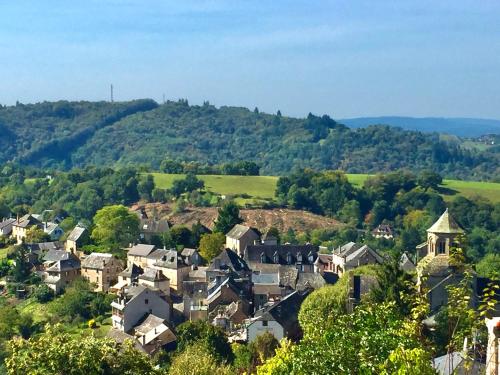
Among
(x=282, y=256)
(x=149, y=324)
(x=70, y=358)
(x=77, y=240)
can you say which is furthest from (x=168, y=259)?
(x=70, y=358)

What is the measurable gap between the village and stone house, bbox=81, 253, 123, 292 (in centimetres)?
8

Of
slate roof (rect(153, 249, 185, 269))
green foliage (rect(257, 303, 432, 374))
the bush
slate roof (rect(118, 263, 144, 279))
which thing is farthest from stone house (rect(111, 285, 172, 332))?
green foliage (rect(257, 303, 432, 374))

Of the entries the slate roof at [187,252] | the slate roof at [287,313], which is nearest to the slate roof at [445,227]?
the slate roof at [287,313]

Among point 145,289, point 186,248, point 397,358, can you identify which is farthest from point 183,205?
point 397,358

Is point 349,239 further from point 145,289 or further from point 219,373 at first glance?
point 219,373

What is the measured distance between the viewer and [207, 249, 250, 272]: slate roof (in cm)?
6372

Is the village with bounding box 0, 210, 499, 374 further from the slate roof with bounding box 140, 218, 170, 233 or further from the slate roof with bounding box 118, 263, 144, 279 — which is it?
the slate roof with bounding box 140, 218, 170, 233

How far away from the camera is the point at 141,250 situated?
70875 millimetres

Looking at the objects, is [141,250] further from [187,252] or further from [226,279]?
[226,279]

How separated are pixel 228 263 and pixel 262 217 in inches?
1653

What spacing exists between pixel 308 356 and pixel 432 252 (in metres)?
28.7

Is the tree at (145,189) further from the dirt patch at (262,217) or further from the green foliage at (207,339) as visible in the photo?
the green foliage at (207,339)

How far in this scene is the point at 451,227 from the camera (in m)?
45.6

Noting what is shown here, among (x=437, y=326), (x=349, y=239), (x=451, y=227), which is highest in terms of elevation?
(x=451, y=227)
